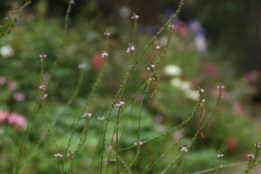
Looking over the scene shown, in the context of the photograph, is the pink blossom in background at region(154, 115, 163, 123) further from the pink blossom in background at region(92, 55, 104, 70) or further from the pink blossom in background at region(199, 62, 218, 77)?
the pink blossom in background at region(199, 62, 218, 77)

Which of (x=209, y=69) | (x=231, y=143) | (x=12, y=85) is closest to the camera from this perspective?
(x=12, y=85)

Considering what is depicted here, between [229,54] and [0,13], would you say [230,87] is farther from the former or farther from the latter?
[0,13]

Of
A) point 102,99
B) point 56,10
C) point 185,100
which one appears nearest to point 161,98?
point 185,100

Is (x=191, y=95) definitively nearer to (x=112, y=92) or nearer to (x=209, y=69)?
(x=112, y=92)

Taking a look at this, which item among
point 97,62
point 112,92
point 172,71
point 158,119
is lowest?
point 158,119

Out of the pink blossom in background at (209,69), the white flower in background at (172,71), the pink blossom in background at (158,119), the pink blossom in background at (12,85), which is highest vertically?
the pink blossom in background at (209,69)

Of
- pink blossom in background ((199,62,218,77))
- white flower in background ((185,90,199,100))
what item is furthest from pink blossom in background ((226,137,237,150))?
pink blossom in background ((199,62,218,77))

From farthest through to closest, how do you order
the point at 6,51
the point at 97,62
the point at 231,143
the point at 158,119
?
the point at 97,62 < the point at 231,143 < the point at 158,119 < the point at 6,51

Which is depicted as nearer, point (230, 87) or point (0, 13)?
point (230, 87)

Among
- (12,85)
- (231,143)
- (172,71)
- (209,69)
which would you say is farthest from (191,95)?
(12,85)

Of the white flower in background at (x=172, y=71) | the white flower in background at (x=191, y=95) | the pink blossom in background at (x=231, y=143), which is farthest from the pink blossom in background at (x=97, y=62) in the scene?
the pink blossom in background at (x=231, y=143)

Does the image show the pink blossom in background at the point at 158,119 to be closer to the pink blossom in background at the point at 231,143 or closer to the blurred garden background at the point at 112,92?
the blurred garden background at the point at 112,92
